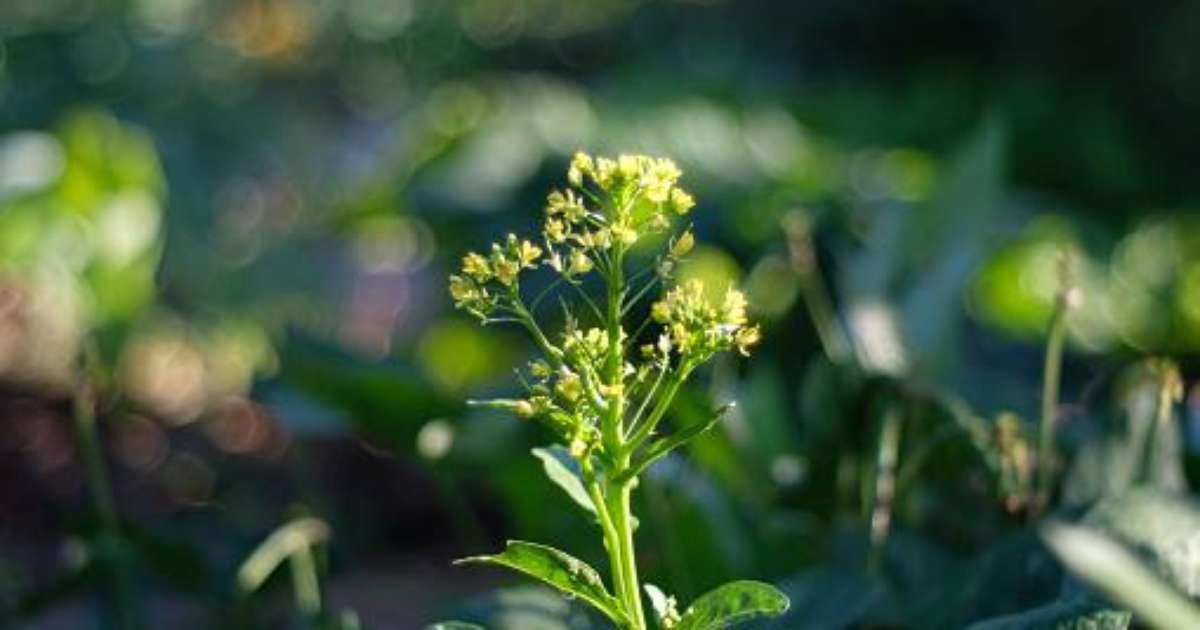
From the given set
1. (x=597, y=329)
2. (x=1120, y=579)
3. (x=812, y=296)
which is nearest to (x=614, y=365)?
(x=597, y=329)

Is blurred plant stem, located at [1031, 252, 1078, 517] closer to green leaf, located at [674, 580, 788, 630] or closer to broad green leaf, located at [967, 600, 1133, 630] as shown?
broad green leaf, located at [967, 600, 1133, 630]

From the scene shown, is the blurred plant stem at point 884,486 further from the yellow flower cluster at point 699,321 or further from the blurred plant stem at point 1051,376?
the yellow flower cluster at point 699,321

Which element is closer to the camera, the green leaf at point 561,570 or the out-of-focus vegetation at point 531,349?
the green leaf at point 561,570

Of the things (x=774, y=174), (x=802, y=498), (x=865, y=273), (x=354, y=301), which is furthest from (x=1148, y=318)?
(x=354, y=301)

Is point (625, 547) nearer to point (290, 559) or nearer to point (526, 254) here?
point (526, 254)

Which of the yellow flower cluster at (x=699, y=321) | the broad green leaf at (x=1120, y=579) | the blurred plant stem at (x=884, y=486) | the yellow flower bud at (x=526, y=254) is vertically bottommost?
the blurred plant stem at (x=884, y=486)

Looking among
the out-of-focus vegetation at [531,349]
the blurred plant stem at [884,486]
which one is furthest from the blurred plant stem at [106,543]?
the blurred plant stem at [884,486]

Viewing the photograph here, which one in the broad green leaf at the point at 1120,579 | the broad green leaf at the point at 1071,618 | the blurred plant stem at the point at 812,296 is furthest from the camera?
the blurred plant stem at the point at 812,296
